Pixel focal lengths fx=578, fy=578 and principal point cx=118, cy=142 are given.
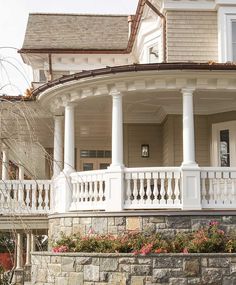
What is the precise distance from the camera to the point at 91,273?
11.2 meters

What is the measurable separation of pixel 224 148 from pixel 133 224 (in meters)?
4.43

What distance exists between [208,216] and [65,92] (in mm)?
4436

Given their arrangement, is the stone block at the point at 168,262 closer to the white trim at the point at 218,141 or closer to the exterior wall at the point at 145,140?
the white trim at the point at 218,141

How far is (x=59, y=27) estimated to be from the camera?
22.9 m

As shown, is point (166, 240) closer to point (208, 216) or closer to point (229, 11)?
point (208, 216)

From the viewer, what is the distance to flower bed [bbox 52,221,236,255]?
36.7 ft

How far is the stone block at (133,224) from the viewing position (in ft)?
39.2

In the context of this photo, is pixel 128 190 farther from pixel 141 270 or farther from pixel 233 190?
pixel 233 190

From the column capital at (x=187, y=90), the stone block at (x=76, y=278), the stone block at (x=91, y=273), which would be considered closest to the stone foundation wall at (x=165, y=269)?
the stone block at (x=91, y=273)

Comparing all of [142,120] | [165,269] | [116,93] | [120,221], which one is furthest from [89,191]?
[142,120]

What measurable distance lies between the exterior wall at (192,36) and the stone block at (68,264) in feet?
20.5

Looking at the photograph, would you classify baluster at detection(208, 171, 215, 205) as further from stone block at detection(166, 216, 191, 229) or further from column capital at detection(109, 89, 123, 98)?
column capital at detection(109, 89, 123, 98)

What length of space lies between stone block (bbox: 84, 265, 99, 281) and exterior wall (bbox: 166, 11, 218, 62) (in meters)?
6.36

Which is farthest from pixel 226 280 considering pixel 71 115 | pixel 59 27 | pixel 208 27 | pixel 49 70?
pixel 59 27
